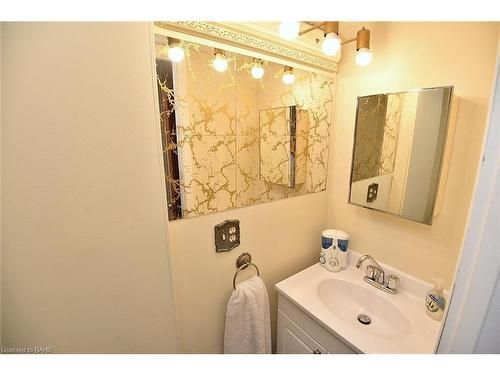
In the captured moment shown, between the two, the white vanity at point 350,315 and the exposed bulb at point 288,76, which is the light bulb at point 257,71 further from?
the white vanity at point 350,315

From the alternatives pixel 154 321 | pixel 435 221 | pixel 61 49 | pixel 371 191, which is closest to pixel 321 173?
pixel 371 191

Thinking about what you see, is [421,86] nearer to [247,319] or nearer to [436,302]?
[436,302]

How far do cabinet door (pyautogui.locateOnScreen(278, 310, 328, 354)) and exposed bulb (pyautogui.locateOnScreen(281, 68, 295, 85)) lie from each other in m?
1.21

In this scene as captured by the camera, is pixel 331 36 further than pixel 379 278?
No

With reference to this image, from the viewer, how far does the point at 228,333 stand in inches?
41.9

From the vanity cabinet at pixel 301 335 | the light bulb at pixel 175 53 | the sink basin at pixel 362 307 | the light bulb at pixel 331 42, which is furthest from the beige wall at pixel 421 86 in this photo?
the light bulb at pixel 175 53

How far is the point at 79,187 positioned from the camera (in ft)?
1.51

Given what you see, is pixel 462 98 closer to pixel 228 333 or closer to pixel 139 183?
pixel 139 183

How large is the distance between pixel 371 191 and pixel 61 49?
128 centimetres

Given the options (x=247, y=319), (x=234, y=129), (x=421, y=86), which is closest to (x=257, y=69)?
(x=234, y=129)

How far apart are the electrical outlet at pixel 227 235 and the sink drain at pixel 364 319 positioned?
74 cm

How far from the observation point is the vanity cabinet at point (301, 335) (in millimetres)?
921

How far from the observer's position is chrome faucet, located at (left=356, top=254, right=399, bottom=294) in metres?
1.11

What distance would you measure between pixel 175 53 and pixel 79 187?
57 cm
